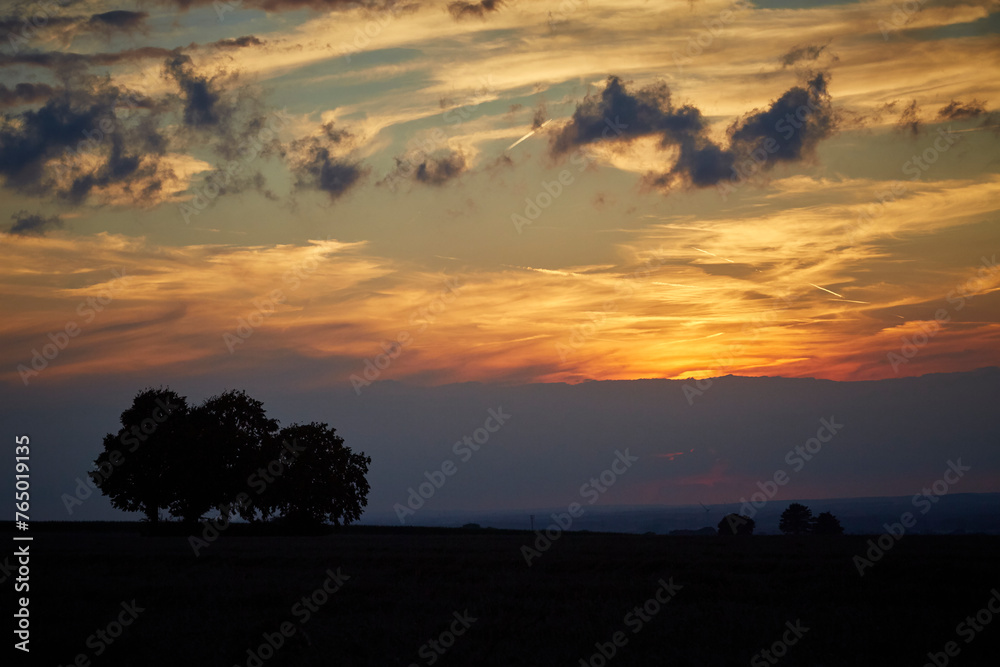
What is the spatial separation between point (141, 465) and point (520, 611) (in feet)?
177

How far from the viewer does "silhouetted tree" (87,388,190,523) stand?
6588 centimetres

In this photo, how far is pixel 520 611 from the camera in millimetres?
22156

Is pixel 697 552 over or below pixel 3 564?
below

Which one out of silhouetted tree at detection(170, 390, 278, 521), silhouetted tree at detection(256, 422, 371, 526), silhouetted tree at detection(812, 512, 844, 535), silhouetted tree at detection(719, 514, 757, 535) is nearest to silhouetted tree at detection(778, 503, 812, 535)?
silhouetted tree at detection(812, 512, 844, 535)

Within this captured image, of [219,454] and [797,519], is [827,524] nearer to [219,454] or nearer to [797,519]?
[797,519]

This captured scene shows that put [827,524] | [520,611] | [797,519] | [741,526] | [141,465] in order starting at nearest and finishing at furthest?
[520,611] < [141,465] < [741,526] < [827,524] < [797,519]

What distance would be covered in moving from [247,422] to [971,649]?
213 feet

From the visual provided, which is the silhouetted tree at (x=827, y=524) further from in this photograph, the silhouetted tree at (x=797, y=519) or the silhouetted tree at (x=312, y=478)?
the silhouetted tree at (x=312, y=478)

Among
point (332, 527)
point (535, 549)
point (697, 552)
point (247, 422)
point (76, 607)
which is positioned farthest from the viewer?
point (332, 527)

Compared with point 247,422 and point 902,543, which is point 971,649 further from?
point 247,422

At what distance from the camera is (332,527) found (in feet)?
272

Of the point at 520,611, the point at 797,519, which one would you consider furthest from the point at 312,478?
the point at 797,519

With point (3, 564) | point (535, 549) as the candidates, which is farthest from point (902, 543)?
point (3, 564)

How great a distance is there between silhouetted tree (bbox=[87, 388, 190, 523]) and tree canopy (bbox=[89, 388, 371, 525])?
0.09 m
